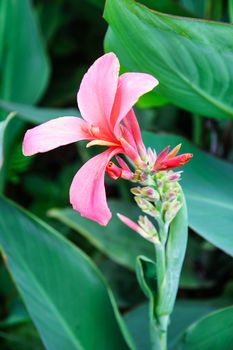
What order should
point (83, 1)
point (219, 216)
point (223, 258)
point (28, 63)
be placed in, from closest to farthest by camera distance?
1. point (219, 216)
2. point (223, 258)
3. point (28, 63)
4. point (83, 1)

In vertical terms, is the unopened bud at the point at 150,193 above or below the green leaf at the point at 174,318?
above

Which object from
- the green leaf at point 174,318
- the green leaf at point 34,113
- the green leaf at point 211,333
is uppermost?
the green leaf at point 34,113

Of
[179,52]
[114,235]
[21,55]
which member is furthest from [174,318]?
[21,55]

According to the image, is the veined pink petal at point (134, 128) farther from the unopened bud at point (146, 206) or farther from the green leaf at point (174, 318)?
the green leaf at point (174, 318)

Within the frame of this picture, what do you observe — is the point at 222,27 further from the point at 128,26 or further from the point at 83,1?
the point at 83,1

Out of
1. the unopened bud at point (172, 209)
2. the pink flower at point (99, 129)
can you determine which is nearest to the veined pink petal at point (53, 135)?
the pink flower at point (99, 129)

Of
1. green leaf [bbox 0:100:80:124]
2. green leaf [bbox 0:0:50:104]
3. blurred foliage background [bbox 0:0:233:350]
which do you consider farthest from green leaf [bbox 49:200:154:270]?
green leaf [bbox 0:0:50:104]

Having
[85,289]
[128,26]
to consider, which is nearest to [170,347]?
[85,289]
